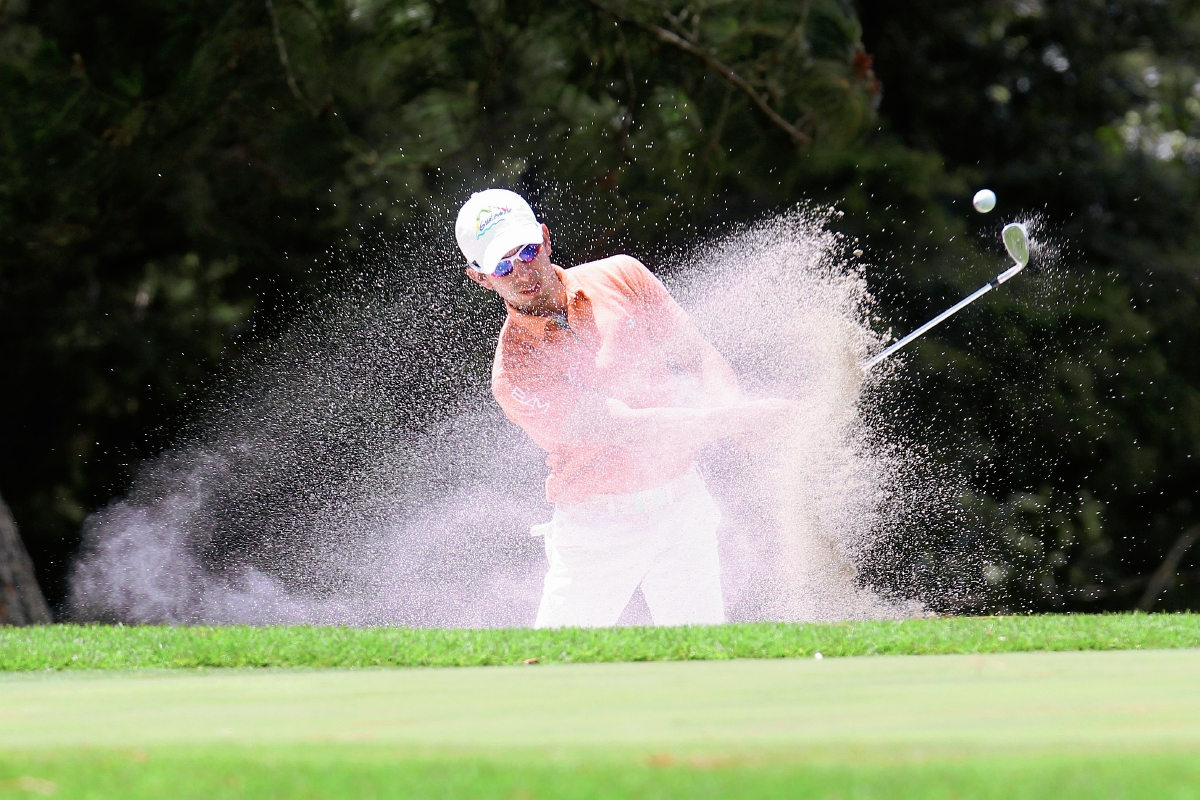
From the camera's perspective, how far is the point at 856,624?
434 centimetres

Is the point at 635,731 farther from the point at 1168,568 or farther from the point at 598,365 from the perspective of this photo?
the point at 1168,568

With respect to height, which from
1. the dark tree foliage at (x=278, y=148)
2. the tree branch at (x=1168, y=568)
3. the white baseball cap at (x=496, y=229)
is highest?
the white baseball cap at (x=496, y=229)

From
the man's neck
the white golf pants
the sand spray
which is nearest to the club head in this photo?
the sand spray

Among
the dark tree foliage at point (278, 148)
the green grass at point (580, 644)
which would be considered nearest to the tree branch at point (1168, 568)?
the dark tree foliage at point (278, 148)

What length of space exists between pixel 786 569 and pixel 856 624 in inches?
119

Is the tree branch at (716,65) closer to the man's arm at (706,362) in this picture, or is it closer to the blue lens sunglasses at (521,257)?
the man's arm at (706,362)

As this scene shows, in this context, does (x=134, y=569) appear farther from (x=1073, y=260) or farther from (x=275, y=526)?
(x=1073, y=260)

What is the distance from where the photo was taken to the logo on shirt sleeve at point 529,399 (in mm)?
4691

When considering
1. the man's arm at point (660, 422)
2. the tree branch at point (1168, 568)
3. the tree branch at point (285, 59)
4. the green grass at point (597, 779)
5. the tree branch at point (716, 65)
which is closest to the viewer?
the green grass at point (597, 779)

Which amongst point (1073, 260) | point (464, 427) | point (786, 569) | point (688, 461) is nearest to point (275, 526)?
point (464, 427)

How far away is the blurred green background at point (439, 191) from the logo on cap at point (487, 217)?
429 cm

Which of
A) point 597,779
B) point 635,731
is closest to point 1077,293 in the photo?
point 635,731

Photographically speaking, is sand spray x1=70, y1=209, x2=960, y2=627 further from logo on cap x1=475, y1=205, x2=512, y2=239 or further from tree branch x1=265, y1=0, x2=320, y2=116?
logo on cap x1=475, y1=205, x2=512, y2=239

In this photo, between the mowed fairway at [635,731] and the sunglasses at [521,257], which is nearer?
the mowed fairway at [635,731]
